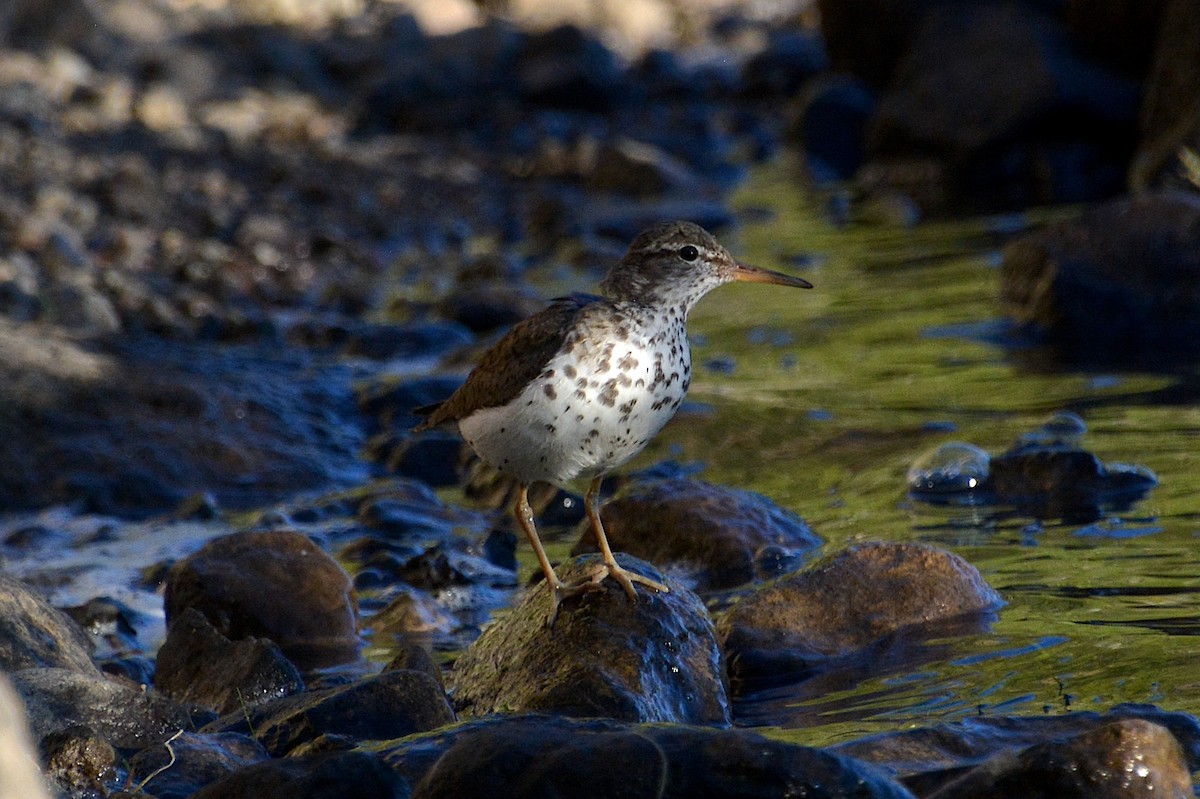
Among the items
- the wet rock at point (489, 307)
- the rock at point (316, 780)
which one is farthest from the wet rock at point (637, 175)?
the rock at point (316, 780)

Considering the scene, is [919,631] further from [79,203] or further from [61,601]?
[79,203]

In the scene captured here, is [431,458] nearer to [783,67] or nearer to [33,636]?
[33,636]

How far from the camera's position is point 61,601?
7766 millimetres

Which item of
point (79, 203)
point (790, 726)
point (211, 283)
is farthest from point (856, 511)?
point (79, 203)

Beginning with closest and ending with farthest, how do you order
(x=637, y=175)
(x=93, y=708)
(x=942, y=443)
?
1. (x=93, y=708)
2. (x=942, y=443)
3. (x=637, y=175)

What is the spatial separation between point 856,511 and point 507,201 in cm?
1103

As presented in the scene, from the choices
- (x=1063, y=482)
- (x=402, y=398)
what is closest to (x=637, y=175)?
(x=402, y=398)

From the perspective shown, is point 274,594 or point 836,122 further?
point 836,122

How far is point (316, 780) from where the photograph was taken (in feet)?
14.7

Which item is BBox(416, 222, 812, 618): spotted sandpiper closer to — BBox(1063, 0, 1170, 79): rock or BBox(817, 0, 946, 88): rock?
BBox(1063, 0, 1170, 79): rock

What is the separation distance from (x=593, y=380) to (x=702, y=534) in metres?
2.17

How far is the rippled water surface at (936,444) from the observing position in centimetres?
576

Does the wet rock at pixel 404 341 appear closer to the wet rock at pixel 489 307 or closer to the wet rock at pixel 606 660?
the wet rock at pixel 489 307

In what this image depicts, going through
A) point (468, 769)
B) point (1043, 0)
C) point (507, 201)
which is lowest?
point (507, 201)
